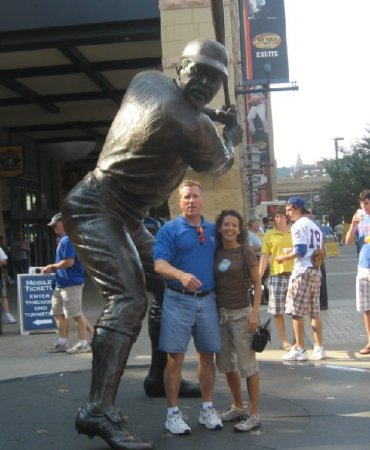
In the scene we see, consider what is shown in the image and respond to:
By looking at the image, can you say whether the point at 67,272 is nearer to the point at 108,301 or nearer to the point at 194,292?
the point at 194,292

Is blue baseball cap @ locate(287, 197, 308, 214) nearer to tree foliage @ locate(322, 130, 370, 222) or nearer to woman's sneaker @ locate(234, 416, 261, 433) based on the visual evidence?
woman's sneaker @ locate(234, 416, 261, 433)

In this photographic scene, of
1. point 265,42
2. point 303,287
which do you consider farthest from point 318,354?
point 265,42

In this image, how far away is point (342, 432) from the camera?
14.4 feet

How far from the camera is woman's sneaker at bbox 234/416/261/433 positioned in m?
4.45

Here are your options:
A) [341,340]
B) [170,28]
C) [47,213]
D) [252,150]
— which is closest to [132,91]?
[341,340]

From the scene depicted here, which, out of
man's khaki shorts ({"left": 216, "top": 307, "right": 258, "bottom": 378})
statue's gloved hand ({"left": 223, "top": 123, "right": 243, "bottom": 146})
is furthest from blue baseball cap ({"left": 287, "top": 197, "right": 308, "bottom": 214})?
man's khaki shorts ({"left": 216, "top": 307, "right": 258, "bottom": 378})

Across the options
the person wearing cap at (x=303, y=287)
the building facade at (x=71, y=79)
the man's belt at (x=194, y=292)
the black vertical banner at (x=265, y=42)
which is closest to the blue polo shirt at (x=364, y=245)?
the person wearing cap at (x=303, y=287)

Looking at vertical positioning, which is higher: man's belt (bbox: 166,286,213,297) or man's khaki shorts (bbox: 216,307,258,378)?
man's belt (bbox: 166,286,213,297)

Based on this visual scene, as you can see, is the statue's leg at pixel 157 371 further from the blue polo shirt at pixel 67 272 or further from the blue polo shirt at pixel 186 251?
the blue polo shirt at pixel 67 272

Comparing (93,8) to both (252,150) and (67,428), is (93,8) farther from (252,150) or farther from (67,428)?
(67,428)

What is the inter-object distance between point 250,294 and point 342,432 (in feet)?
3.60

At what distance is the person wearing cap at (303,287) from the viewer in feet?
24.7

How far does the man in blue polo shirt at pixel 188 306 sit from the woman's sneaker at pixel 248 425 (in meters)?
0.14

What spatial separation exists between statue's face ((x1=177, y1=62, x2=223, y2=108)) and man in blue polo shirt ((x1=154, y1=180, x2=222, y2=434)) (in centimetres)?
66
